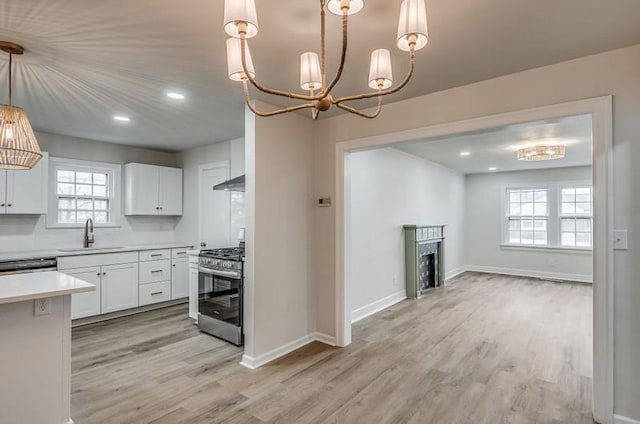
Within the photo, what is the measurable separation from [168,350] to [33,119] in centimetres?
307

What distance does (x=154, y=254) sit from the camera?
16.2 ft

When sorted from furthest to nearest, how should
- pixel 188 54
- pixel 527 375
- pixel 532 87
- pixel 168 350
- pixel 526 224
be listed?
pixel 526 224
pixel 168 350
pixel 527 375
pixel 532 87
pixel 188 54

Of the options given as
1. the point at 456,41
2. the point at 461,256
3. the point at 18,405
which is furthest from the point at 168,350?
the point at 461,256

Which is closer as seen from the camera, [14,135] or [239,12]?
[239,12]

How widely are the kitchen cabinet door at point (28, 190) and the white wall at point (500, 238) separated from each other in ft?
27.9

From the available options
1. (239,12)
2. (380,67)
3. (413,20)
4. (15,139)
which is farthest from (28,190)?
(413,20)

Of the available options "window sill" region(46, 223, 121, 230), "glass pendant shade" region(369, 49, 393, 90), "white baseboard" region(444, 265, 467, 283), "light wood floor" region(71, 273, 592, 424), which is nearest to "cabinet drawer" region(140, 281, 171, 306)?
"light wood floor" region(71, 273, 592, 424)

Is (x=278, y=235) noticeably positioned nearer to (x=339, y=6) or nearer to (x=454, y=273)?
(x=339, y=6)

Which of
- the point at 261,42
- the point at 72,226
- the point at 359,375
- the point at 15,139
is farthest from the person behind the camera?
the point at 72,226

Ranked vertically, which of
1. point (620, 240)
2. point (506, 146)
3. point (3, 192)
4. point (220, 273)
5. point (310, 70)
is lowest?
point (220, 273)

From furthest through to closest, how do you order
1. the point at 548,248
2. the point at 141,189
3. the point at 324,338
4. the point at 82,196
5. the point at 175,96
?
1. the point at 548,248
2. the point at 141,189
3. the point at 82,196
4. the point at 324,338
5. the point at 175,96

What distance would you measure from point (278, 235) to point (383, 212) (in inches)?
92.5

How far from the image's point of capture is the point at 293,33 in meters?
2.05

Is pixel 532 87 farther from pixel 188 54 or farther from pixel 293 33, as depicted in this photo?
pixel 188 54
